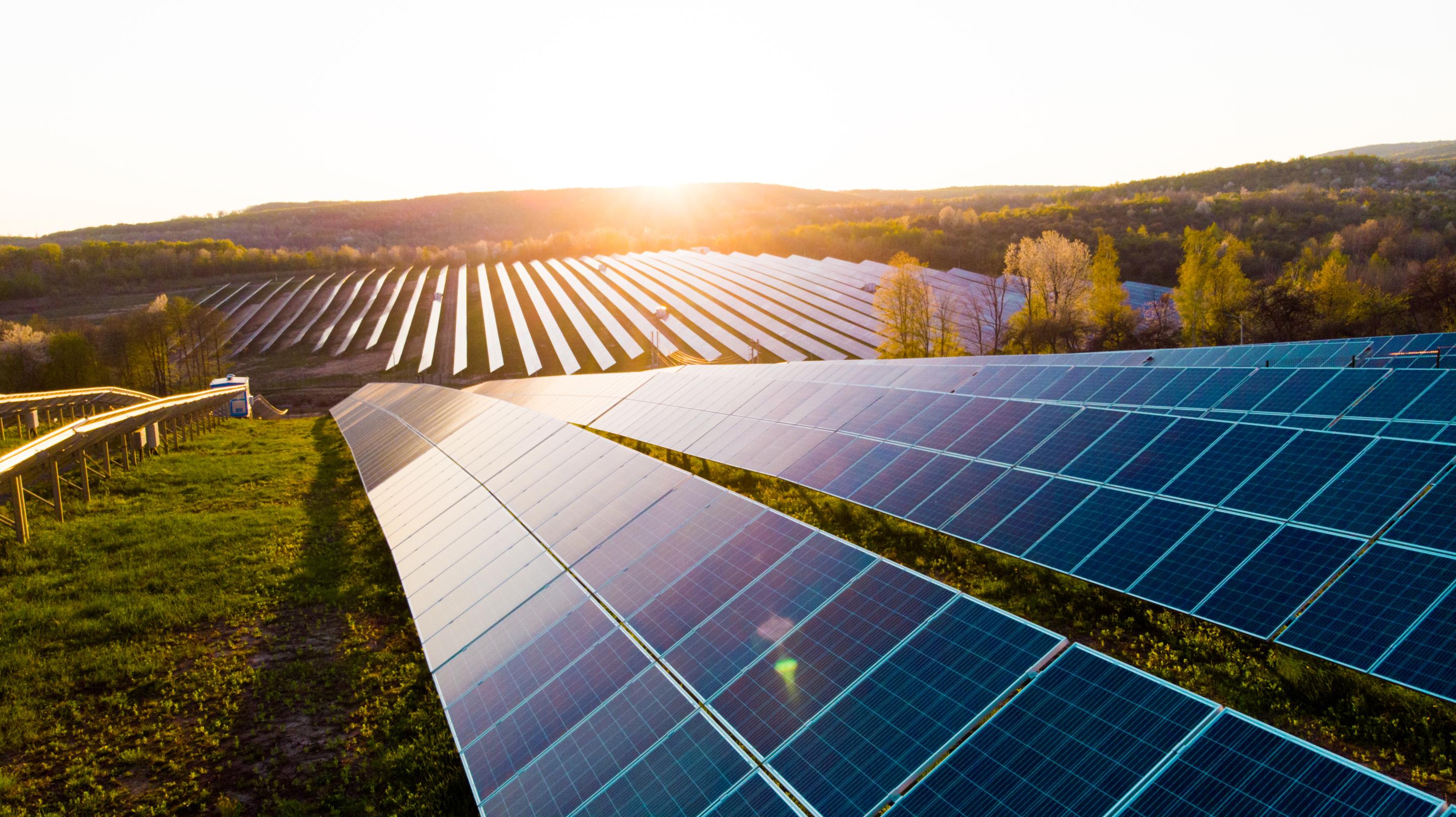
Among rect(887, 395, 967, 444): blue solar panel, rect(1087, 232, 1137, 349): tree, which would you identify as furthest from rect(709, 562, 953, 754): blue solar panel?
rect(1087, 232, 1137, 349): tree

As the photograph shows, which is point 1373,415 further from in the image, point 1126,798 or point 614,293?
point 614,293

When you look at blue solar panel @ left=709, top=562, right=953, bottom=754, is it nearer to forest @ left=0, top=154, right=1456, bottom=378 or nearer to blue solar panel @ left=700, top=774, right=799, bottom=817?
blue solar panel @ left=700, top=774, right=799, bottom=817

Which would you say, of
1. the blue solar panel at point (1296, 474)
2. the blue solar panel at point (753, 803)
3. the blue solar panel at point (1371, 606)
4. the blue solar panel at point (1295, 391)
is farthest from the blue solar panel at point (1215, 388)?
the blue solar panel at point (753, 803)

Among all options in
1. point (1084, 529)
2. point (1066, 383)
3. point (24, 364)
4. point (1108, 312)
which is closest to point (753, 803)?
point (1084, 529)

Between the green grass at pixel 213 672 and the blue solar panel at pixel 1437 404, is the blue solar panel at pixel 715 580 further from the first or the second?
the blue solar panel at pixel 1437 404

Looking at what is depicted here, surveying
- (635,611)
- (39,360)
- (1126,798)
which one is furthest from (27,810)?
(39,360)
